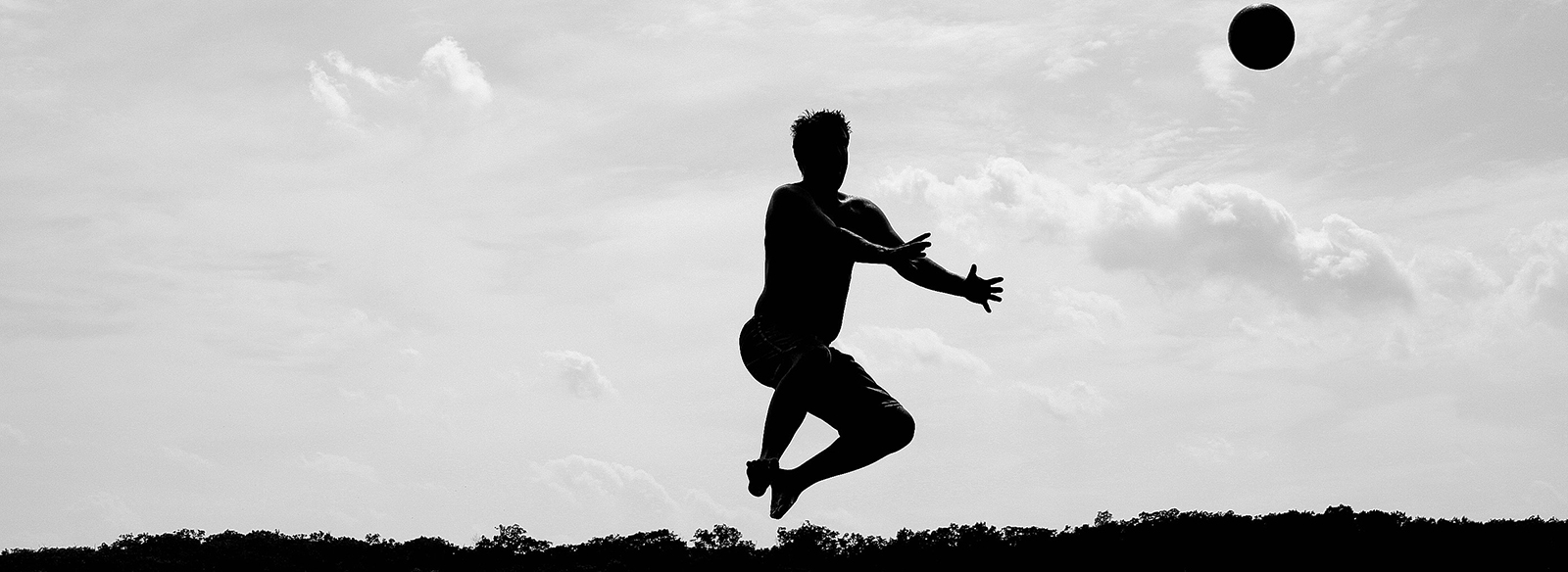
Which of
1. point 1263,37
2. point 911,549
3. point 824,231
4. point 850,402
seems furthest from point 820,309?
point 911,549

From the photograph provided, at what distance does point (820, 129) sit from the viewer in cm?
1104

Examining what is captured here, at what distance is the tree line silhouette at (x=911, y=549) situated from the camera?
864 inches

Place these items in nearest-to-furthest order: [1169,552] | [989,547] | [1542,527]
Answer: [1542,527] < [1169,552] < [989,547]

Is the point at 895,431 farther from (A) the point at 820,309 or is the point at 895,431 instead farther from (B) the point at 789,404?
(A) the point at 820,309

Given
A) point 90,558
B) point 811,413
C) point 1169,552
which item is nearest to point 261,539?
point 90,558

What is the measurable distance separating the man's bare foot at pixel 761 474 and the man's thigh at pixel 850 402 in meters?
0.47

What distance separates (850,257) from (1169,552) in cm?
1429

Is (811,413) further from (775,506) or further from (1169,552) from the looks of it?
(1169,552)

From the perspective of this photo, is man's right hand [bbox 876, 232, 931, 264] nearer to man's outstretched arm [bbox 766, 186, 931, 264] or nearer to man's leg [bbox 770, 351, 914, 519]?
man's outstretched arm [bbox 766, 186, 931, 264]

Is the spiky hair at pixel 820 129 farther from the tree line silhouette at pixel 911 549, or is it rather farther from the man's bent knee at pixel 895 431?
the tree line silhouette at pixel 911 549

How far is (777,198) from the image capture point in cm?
1088

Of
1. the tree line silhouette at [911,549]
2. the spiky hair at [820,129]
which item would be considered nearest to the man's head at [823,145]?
the spiky hair at [820,129]

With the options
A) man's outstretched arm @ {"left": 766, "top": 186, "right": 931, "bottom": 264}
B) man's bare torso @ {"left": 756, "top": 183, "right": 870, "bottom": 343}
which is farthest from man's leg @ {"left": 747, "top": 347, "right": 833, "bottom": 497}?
man's outstretched arm @ {"left": 766, "top": 186, "right": 931, "bottom": 264}

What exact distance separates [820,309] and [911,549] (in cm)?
1478
